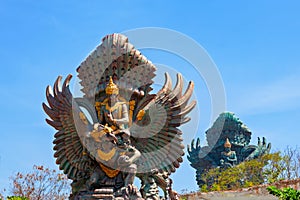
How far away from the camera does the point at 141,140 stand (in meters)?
8.04

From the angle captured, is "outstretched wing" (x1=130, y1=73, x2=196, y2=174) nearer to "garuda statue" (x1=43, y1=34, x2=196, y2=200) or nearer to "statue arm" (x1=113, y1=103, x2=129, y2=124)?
"garuda statue" (x1=43, y1=34, x2=196, y2=200)

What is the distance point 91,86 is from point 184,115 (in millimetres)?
1880

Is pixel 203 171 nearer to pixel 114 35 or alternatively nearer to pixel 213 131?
pixel 213 131

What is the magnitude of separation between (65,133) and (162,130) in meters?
1.89

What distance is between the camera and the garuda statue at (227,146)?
24.0m

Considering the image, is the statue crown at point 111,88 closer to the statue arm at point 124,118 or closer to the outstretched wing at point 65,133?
the statue arm at point 124,118

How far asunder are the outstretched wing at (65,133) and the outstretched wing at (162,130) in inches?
44.7

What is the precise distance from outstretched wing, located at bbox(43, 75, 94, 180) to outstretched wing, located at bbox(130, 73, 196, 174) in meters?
1.14

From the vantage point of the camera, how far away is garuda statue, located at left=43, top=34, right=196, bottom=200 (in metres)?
7.68

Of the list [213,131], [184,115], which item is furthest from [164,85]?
[213,131]

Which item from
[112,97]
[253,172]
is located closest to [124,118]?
[112,97]

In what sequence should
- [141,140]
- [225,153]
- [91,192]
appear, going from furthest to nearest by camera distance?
1. [225,153]
2. [141,140]
3. [91,192]

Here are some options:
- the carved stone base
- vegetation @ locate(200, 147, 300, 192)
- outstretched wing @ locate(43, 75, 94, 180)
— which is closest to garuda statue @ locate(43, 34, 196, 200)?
outstretched wing @ locate(43, 75, 94, 180)

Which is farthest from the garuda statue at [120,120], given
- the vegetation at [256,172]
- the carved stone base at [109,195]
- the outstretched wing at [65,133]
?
the vegetation at [256,172]
